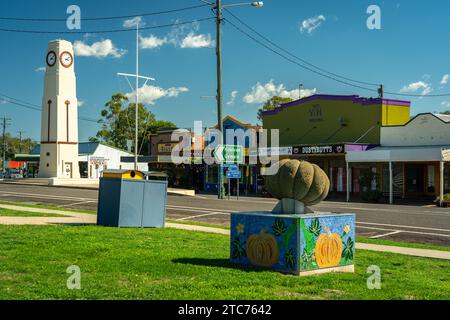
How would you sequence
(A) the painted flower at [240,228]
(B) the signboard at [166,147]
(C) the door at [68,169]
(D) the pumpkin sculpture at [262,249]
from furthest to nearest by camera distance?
(C) the door at [68,169] < (B) the signboard at [166,147] < (A) the painted flower at [240,228] < (D) the pumpkin sculpture at [262,249]

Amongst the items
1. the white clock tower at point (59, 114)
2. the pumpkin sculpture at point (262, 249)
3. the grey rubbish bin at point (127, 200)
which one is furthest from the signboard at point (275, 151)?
the pumpkin sculpture at point (262, 249)

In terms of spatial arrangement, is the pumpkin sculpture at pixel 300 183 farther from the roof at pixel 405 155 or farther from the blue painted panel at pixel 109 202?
the roof at pixel 405 155

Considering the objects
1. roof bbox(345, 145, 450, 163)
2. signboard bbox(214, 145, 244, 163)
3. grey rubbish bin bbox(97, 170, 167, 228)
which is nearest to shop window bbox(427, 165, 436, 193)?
roof bbox(345, 145, 450, 163)

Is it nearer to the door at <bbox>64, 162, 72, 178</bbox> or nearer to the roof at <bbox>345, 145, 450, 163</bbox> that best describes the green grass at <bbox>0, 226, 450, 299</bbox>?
the roof at <bbox>345, 145, 450, 163</bbox>

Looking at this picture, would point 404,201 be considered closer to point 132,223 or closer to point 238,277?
point 132,223

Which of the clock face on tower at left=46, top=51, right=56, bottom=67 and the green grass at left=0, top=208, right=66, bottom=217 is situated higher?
the clock face on tower at left=46, top=51, right=56, bottom=67

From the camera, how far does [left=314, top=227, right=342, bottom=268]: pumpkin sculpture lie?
9094 millimetres

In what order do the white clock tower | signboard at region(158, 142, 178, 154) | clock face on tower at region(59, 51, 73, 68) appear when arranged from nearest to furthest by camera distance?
signboard at region(158, 142, 178, 154) < clock face on tower at region(59, 51, 73, 68) < the white clock tower

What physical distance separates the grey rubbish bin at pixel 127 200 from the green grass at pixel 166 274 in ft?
7.82

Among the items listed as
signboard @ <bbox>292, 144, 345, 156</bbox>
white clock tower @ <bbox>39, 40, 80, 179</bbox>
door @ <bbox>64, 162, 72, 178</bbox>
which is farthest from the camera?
door @ <bbox>64, 162, 72, 178</bbox>

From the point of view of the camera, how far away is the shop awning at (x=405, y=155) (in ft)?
99.2

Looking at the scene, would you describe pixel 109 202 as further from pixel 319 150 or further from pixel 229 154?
pixel 319 150

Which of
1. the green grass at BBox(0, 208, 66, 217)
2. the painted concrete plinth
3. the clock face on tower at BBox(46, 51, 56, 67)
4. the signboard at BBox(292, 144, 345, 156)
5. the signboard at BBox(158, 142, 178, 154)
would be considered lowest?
the green grass at BBox(0, 208, 66, 217)
